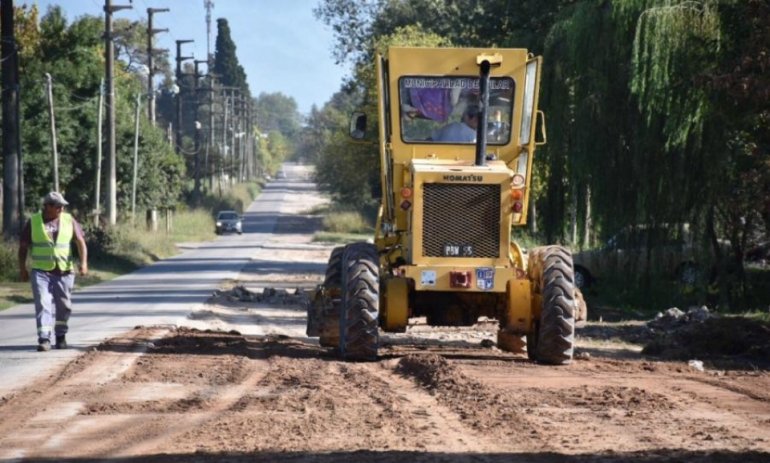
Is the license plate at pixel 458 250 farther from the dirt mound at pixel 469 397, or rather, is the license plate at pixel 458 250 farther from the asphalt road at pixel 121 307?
the asphalt road at pixel 121 307

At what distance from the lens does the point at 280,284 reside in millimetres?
37312

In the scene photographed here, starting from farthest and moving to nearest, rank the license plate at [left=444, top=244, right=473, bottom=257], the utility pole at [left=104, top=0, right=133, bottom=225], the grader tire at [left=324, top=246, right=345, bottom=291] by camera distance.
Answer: the utility pole at [left=104, top=0, right=133, bottom=225], the grader tire at [left=324, top=246, right=345, bottom=291], the license plate at [left=444, top=244, right=473, bottom=257]

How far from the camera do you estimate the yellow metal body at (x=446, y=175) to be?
15.5 meters

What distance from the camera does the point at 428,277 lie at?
15.4 meters

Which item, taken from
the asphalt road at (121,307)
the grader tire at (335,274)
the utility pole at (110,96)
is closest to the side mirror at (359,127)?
the grader tire at (335,274)

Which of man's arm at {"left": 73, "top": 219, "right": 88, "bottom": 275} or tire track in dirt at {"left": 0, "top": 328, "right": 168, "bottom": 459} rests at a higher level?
man's arm at {"left": 73, "top": 219, "right": 88, "bottom": 275}

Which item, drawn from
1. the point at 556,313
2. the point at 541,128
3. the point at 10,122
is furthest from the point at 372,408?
the point at 10,122

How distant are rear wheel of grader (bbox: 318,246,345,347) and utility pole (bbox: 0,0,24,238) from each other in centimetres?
2335

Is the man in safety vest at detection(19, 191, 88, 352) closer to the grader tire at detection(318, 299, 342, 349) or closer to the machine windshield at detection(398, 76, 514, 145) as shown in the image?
the grader tire at detection(318, 299, 342, 349)

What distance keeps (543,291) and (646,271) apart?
11.9m

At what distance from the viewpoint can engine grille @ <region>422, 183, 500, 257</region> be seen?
15.5 metres

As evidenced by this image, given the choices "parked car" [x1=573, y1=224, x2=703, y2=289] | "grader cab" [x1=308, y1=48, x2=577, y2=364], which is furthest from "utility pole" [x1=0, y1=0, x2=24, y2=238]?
"grader cab" [x1=308, y1=48, x2=577, y2=364]

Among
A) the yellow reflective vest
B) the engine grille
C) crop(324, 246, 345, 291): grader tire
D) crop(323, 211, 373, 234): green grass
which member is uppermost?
the engine grille

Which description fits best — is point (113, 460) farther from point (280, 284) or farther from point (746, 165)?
point (280, 284)
